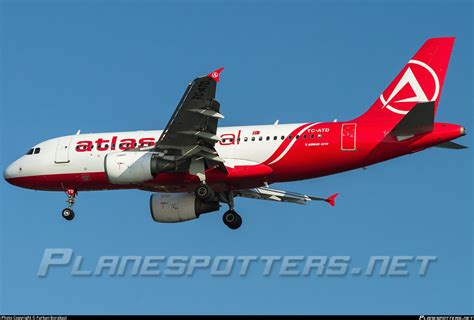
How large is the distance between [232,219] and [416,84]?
10213mm

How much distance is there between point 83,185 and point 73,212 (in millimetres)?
1581

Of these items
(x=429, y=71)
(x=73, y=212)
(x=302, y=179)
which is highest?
(x=429, y=71)

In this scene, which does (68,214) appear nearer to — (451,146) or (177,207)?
(177,207)

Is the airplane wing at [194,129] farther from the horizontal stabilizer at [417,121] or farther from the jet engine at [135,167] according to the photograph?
the horizontal stabilizer at [417,121]

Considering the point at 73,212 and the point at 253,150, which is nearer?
the point at 253,150

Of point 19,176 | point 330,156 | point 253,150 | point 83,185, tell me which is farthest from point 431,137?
point 19,176

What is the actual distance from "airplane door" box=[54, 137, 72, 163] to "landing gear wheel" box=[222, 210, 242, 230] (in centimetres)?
768

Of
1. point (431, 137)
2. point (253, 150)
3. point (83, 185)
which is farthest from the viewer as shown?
point (83, 185)

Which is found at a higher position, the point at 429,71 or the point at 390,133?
the point at 429,71

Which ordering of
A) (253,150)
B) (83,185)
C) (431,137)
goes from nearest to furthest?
(431,137) → (253,150) → (83,185)

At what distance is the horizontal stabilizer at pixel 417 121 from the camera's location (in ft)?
127

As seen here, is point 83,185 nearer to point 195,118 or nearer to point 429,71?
point 195,118

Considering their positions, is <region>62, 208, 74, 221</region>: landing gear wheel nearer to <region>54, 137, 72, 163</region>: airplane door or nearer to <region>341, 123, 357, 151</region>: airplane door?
<region>54, 137, 72, 163</region>: airplane door

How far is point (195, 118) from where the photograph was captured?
1558 inches
